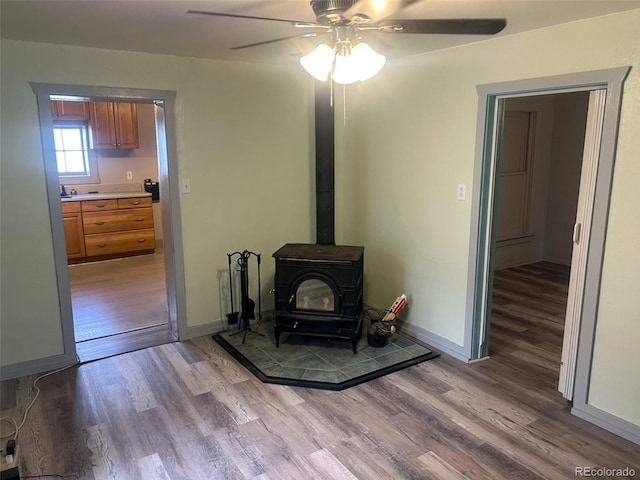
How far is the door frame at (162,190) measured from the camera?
3.07m

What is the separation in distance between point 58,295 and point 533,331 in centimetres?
368

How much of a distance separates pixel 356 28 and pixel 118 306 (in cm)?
370

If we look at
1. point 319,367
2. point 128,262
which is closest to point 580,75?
point 319,367

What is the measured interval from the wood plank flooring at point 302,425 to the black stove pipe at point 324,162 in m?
1.26

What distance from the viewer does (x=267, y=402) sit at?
2900 mm

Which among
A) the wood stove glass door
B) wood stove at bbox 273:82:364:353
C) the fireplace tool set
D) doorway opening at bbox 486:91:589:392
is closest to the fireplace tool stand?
wood stove at bbox 273:82:364:353

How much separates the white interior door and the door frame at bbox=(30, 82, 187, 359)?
2721mm

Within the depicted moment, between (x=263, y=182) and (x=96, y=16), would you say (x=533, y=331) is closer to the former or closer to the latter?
(x=263, y=182)

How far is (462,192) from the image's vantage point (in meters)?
3.28

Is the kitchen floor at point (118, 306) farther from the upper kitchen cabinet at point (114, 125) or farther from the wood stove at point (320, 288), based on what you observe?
the upper kitchen cabinet at point (114, 125)

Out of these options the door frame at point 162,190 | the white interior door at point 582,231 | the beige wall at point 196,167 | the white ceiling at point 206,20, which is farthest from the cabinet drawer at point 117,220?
the white interior door at point 582,231

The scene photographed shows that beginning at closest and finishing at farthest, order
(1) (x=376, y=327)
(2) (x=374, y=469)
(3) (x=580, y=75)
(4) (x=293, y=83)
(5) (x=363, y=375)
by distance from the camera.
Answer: (2) (x=374, y=469), (3) (x=580, y=75), (5) (x=363, y=375), (1) (x=376, y=327), (4) (x=293, y=83)

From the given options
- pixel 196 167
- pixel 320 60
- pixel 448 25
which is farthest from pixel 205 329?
pixel 448 25

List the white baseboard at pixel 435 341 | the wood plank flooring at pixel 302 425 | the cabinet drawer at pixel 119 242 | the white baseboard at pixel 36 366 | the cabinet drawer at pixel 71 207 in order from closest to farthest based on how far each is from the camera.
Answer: the wood plank flooring at pixel 302 425 → the white baseboard at pixel 36 366 → the white baseboard at pixel 435 341 → the cabinet drawer at pixel 71 207 → the cabinet drawer at pixel 119 242
